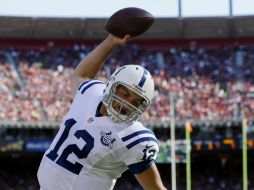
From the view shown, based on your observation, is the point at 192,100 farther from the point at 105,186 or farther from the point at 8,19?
the point at 105,186

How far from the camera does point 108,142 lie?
299 centimetres

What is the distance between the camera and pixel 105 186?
312 cm

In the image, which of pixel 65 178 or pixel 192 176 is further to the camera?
pixel 192 176

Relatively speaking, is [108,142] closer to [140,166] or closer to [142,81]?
[140,166]

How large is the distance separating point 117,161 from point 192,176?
19301 millimetres

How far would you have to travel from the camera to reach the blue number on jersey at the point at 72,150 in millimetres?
3035

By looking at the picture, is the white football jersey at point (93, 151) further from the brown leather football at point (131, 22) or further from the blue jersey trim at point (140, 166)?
the brown leather football at point (131, 22)

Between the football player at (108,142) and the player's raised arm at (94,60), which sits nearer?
the football player at (108,142)

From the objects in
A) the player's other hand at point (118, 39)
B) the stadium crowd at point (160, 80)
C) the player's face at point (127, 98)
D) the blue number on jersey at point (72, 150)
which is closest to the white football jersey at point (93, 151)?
the blue number on jersey at point (72, 150)

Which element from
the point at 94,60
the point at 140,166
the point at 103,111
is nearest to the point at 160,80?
the point at 94,60

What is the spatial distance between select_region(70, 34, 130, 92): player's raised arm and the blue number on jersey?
0.50 m

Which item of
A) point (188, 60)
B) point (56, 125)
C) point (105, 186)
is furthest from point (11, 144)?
point (105, 186)

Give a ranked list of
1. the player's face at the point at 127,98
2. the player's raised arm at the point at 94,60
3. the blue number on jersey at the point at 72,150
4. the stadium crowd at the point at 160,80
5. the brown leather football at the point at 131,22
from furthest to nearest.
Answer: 1. the stadium crowd at the point at 160,80
2. the player's raised arm at the point at 94,60
3. the brown leather football at the point at 131,22
4. the blue number on jersey at the point at 72,150
5. the player's face at the point at 127,98

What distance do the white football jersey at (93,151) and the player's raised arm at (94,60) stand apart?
35 cm
